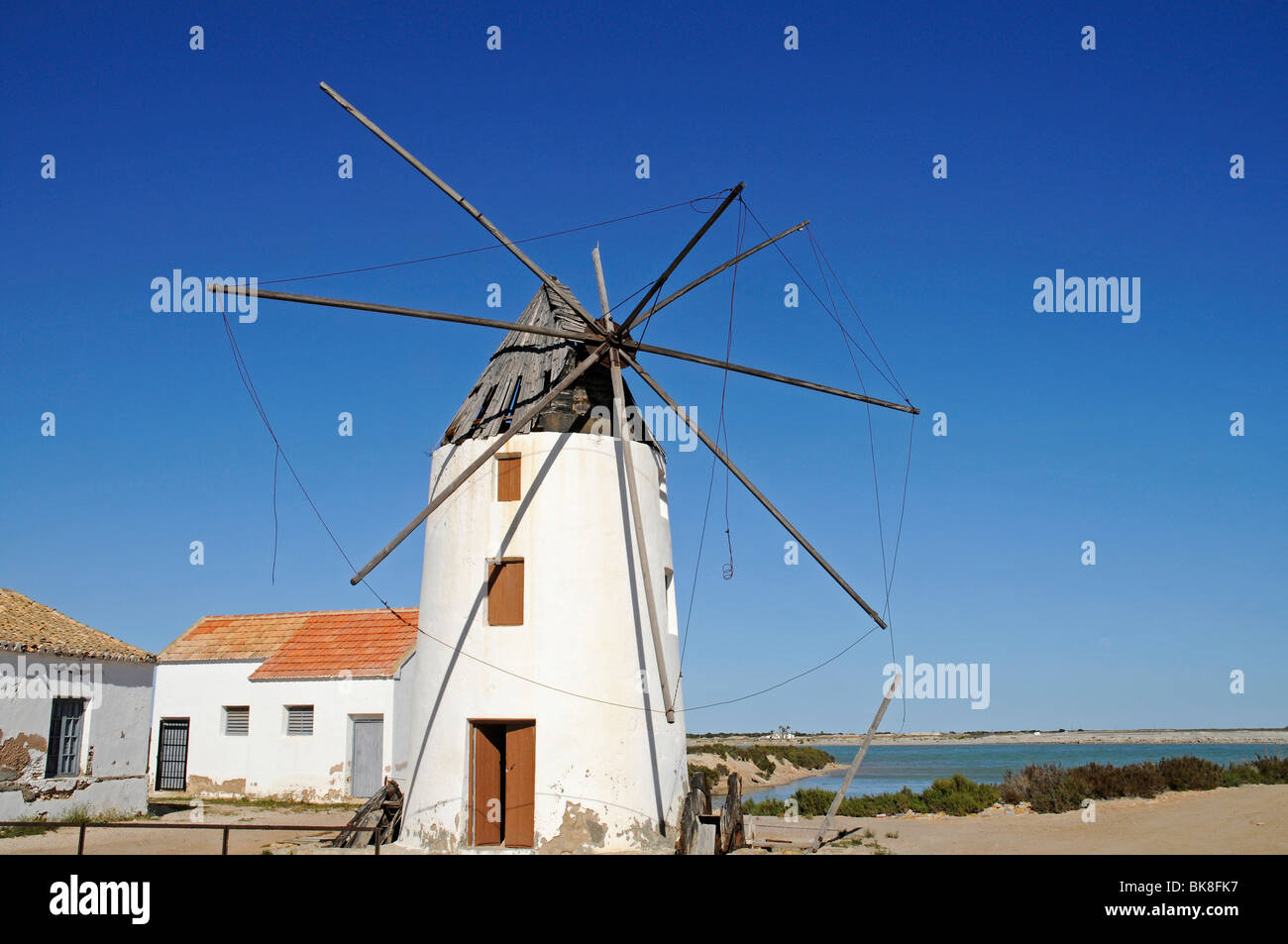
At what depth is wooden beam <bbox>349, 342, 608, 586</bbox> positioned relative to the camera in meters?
11.9

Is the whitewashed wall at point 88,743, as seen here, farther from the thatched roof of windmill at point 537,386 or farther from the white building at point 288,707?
the thatched roof of windmill at point 537,386

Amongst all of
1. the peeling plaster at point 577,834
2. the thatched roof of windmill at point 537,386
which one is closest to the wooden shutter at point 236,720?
the thatched roof of windmill at point 537,386

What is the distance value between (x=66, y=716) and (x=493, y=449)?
1133 cm

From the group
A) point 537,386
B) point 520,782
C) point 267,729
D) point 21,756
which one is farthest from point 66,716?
point 537,386

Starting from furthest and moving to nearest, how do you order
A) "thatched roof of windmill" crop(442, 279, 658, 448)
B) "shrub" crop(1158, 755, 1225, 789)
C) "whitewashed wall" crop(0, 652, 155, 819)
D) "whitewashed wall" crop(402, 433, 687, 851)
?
"shrub" crop(1158, 755, 1225, 789), "whitewashed wall" crop(0, 652, 155, 819), "thatched roof of windmill" crop(442, 279, 658, 448), "whitewashed wall" crop(402, 433, 687, 851)

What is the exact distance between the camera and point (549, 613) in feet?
43.4

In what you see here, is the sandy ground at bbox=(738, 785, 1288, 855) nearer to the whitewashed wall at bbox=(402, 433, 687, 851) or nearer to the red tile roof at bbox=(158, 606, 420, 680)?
the whitewashed wall at bbox=(402, 433, 687, 851)

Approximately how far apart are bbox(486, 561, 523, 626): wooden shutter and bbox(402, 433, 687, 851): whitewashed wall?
4.5 inches

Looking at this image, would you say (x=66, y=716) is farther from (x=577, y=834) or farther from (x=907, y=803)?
(x=907, y=803)

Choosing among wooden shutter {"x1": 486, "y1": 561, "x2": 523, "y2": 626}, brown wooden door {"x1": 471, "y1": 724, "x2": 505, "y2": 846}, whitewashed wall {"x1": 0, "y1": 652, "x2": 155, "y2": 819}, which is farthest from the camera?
whitewashed wall {"x1": 0, "y1": 652, "x2": 155, "y2": 819}

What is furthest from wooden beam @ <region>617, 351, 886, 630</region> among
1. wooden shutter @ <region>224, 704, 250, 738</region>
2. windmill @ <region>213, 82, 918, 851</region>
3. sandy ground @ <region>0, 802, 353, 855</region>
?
wooden shutter @ <region>224, 704, 250, 738</region>

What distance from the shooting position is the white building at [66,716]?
55.3 feet
